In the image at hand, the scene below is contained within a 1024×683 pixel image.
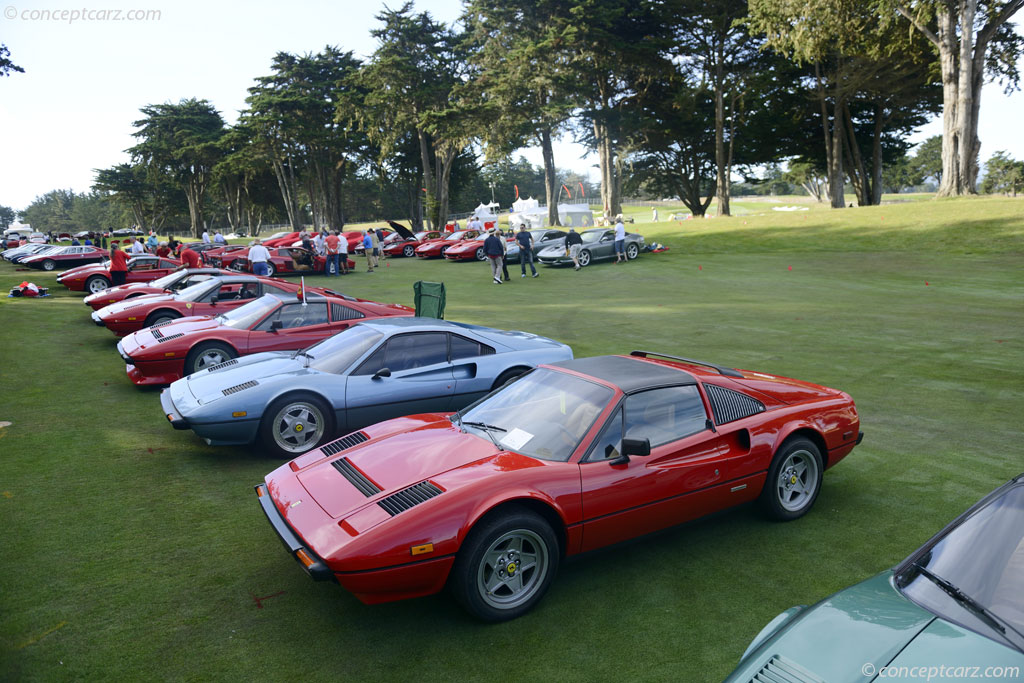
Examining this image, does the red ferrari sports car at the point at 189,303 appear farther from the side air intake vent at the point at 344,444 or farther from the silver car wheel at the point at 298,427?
the side air intake vent at the point at 344,444

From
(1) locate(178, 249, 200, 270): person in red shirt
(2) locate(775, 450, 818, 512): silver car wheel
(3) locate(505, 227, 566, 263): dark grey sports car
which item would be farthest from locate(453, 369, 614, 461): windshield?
(3) locate(505, 227, 566, 263): dark grey sports car

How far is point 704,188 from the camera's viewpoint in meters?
57.8

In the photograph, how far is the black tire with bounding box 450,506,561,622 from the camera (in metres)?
3.71

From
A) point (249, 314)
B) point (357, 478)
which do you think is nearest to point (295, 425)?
point (357, 478)

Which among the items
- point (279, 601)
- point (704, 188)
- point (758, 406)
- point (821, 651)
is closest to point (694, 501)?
point (758, 406)

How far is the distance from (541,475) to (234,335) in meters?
6.52

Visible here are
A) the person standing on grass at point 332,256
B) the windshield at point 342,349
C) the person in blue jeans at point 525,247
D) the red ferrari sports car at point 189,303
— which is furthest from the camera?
the person standing on grass at point 332,256

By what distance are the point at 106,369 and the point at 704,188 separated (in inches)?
2131

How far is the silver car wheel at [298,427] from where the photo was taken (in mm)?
6469

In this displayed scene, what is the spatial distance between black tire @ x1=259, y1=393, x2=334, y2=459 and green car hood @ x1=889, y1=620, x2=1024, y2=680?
17.4 feet

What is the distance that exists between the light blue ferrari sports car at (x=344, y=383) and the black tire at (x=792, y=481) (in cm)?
273

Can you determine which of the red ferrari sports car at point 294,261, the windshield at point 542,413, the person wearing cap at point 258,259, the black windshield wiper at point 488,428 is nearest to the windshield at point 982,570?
the windshield at point 542,413

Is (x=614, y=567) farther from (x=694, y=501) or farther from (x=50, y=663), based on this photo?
(x=50, y=663)

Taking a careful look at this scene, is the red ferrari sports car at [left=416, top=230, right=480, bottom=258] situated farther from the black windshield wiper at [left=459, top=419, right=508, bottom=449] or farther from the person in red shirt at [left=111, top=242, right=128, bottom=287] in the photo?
the black windshield wiper at [left=459, top=419, right=508, bottom=449]
